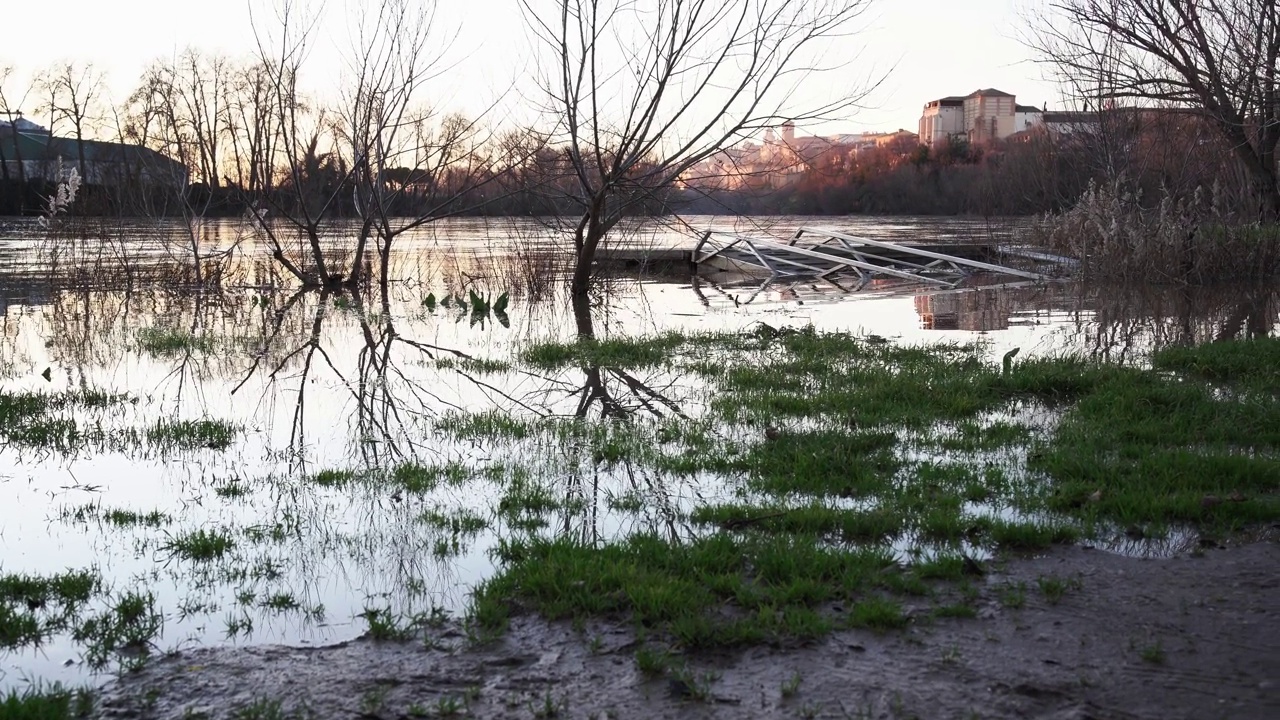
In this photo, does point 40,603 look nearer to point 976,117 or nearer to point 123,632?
point 123,632

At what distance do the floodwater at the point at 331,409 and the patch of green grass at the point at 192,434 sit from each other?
104 mm

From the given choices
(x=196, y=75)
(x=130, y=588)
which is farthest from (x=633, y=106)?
(x=130, y=588)

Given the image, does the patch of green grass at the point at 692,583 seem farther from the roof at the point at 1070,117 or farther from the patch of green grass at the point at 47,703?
the roof at the point at 1070,117

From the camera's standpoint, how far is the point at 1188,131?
880 inches

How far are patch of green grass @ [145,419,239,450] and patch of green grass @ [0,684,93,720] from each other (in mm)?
3795

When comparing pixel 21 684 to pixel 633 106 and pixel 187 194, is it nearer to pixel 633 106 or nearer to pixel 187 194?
pixel 633 106

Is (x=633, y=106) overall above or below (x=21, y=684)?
above

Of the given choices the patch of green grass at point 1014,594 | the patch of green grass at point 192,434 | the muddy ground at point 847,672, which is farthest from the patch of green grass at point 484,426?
the patch of green grass at point 1014,594

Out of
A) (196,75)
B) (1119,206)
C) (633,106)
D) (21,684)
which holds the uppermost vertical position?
(196,75)

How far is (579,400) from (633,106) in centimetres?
743

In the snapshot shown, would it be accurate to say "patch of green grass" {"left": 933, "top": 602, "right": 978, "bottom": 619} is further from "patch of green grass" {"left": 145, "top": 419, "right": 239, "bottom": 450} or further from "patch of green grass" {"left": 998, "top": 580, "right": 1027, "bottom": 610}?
"patch of green grass" {"left": 145, "top": 419, "right": 239, "bottom": 450}

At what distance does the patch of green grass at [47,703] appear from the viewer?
3.30 m

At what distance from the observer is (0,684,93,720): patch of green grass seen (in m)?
3.30

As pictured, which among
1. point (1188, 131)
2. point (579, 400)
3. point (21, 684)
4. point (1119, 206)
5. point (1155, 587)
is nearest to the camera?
point (21, 684)
